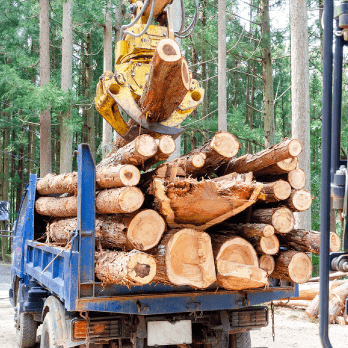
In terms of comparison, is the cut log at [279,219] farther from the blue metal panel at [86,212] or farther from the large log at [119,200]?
the blue metal panel at [86,212]

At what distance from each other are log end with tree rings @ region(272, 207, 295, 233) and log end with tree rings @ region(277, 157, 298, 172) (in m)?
0.43

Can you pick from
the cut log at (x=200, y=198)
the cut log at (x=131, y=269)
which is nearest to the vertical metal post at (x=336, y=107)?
the cut log at (x=200, y=198)

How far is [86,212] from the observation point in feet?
13.0

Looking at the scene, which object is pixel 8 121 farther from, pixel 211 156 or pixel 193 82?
pixel 211 156

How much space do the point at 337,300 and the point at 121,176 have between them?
16.8 ft

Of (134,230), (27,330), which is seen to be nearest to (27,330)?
(27,330)

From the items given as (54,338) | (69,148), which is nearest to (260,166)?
(54,338)

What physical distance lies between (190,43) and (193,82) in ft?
50.4

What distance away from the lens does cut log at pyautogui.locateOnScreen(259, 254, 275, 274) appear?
4254mm

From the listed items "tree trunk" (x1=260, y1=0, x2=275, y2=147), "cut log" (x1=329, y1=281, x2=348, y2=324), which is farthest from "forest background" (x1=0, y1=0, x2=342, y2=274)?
"cut log" (x1=329, y1=281, x2=348, y2=324)

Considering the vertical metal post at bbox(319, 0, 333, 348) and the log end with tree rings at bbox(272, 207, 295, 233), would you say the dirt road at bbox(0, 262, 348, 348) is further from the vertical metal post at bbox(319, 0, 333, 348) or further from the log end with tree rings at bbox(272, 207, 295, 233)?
the vertical metal post at bbox(319, 0, 333, 348)

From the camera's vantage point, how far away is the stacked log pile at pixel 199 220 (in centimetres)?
377

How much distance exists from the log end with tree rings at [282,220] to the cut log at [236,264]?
14.1 inches

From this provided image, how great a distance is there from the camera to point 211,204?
3.86 meters
